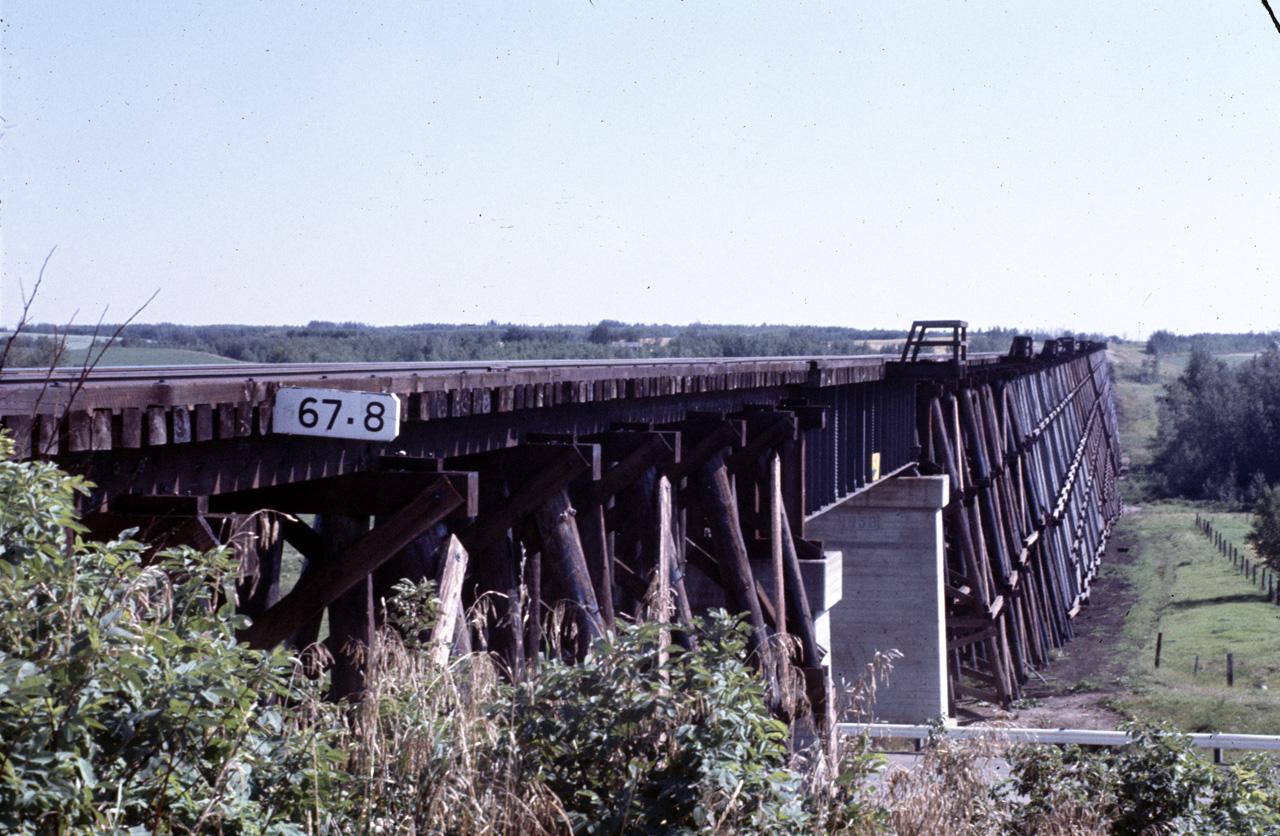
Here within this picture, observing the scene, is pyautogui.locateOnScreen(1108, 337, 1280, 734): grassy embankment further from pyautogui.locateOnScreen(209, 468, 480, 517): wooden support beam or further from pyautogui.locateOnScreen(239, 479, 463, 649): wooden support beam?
pyautogui.locateOnScreen(239, 479, 463, 649): wooden support beam

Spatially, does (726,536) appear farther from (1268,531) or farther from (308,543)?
(1268,531)

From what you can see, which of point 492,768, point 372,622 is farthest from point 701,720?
point 372,622

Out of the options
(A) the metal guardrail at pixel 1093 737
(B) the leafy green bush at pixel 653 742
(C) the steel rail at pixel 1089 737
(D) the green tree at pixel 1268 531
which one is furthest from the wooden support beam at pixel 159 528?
(D) the green tree at pixel 1268 531

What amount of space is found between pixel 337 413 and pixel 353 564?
0.79 metres

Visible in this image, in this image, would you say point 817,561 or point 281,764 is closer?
point 281,764

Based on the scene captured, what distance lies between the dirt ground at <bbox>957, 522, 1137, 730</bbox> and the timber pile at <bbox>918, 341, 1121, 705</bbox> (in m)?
0.50

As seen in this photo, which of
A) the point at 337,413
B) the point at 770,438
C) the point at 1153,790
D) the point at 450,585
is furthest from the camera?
the point at 770,438

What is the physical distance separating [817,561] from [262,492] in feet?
26.0

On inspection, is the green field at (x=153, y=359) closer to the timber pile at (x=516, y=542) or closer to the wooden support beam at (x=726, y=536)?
the timber pile at (x=516, y=542)

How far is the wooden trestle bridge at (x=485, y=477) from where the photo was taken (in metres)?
4.69

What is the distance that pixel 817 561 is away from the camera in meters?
13.3

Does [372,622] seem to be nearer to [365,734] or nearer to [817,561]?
[365,734]

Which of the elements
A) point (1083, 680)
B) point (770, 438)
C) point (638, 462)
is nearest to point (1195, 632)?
point (1083, 680)

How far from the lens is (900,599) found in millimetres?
19438
